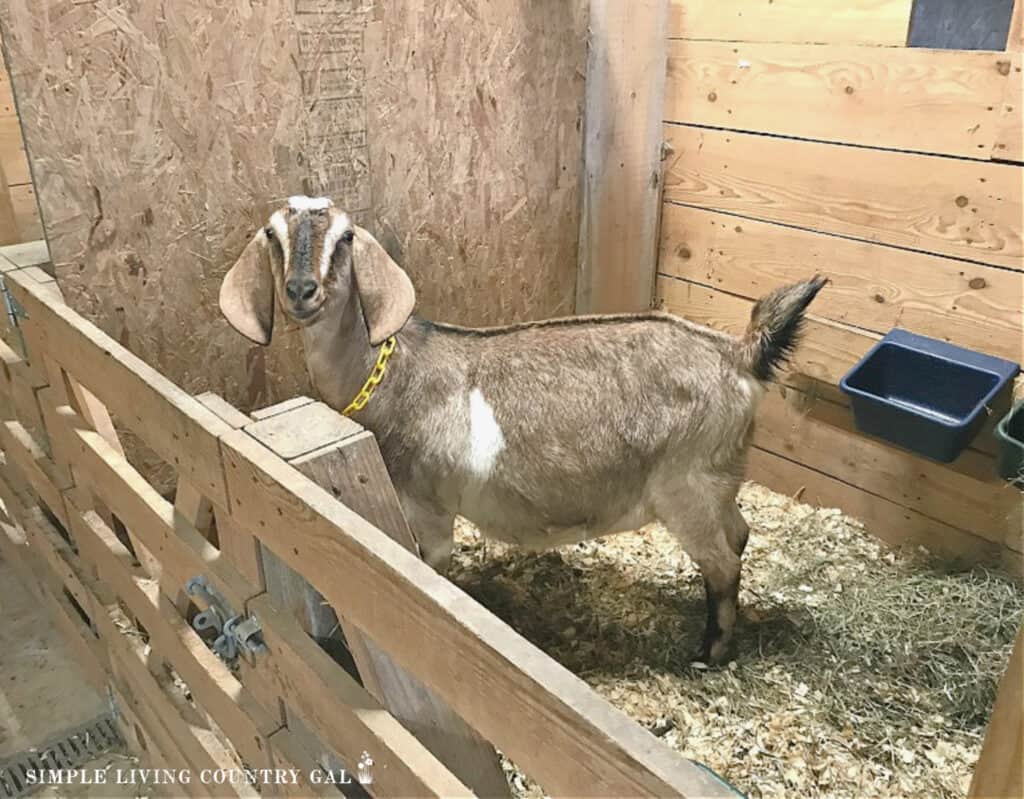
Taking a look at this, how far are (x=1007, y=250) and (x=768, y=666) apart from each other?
1.34 meters

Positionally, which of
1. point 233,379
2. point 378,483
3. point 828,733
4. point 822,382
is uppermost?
point 378,483

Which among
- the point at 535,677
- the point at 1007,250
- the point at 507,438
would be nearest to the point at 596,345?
the point at 507,438

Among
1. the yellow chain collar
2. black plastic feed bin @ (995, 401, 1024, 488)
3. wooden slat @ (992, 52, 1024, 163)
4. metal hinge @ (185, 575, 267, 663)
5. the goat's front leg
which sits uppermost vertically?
wooden slat @ (992, 52, 1024, 163)

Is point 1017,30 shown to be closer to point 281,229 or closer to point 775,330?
point 775,330

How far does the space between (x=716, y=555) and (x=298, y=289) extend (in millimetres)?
1305

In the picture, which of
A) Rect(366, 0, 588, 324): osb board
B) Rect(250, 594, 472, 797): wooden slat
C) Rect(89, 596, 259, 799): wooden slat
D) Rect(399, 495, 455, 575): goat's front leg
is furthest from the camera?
Rect(366, 0, 588, 324): osb board

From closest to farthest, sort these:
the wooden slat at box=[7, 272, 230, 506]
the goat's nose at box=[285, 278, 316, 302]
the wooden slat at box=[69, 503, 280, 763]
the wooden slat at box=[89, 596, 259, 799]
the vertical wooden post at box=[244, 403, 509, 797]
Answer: the vertical wooden post at box=[244, 403, 509, 797] → the wooden slat at box=[7, 272, 230, 506] → the wooden slat at box=[69, 503, 280, 763] → the wooden slat at box=[89, 596, 259, 799] → the goat's nose at box=[285, 278, 316, 302]

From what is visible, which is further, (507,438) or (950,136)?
(950,136)

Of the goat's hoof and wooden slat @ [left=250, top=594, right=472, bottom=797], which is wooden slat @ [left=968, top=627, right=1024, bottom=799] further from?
the goat's hoof

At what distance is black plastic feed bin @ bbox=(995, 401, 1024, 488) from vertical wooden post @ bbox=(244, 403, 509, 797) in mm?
1591

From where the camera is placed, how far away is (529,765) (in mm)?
817

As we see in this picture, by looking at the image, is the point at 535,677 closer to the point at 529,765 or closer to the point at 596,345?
the point at 529,765

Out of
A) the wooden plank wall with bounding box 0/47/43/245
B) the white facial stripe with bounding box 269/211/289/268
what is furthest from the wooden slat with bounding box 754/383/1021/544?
the wooden plank wall with bounding box 0/47/43/245

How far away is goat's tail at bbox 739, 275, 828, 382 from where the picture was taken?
81.0 inches
